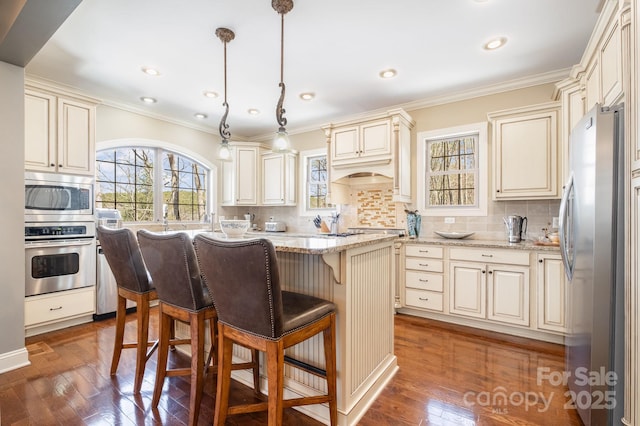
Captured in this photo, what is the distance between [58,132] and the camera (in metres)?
3.06

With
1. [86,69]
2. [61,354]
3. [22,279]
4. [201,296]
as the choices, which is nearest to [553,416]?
[201,296]

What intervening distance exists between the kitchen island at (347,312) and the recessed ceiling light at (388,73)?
193cm

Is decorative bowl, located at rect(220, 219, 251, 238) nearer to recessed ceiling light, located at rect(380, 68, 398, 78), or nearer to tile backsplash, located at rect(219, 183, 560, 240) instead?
recessed ceiling light, located at rect(380, 68, 398, 78)

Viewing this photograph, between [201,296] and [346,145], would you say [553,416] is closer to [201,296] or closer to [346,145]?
[201,296]

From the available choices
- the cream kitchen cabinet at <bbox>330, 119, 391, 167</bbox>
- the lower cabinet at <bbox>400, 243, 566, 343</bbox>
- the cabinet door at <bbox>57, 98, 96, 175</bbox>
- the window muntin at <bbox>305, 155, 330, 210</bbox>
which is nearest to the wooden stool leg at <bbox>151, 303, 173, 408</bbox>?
the cabinet door at <bbox>57, 98, 96, 175</bbox>

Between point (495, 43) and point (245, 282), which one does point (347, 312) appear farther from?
point (495, 43)

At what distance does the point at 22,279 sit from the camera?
2.37 meters

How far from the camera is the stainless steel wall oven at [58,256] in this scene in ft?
9.44

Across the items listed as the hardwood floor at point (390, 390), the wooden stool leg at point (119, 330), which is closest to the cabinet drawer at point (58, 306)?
the hardwood floor at point (390, 390)

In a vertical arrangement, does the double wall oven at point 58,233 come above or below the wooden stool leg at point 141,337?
above

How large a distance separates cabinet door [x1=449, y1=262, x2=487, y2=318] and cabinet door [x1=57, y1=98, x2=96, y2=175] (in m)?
4.17

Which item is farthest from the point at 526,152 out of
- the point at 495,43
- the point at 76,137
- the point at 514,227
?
the point at 76,137

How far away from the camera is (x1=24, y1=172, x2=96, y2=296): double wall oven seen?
2.87m

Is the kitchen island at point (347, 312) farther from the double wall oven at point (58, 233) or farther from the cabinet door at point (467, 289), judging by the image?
the double wall oven at point (58, 233)
